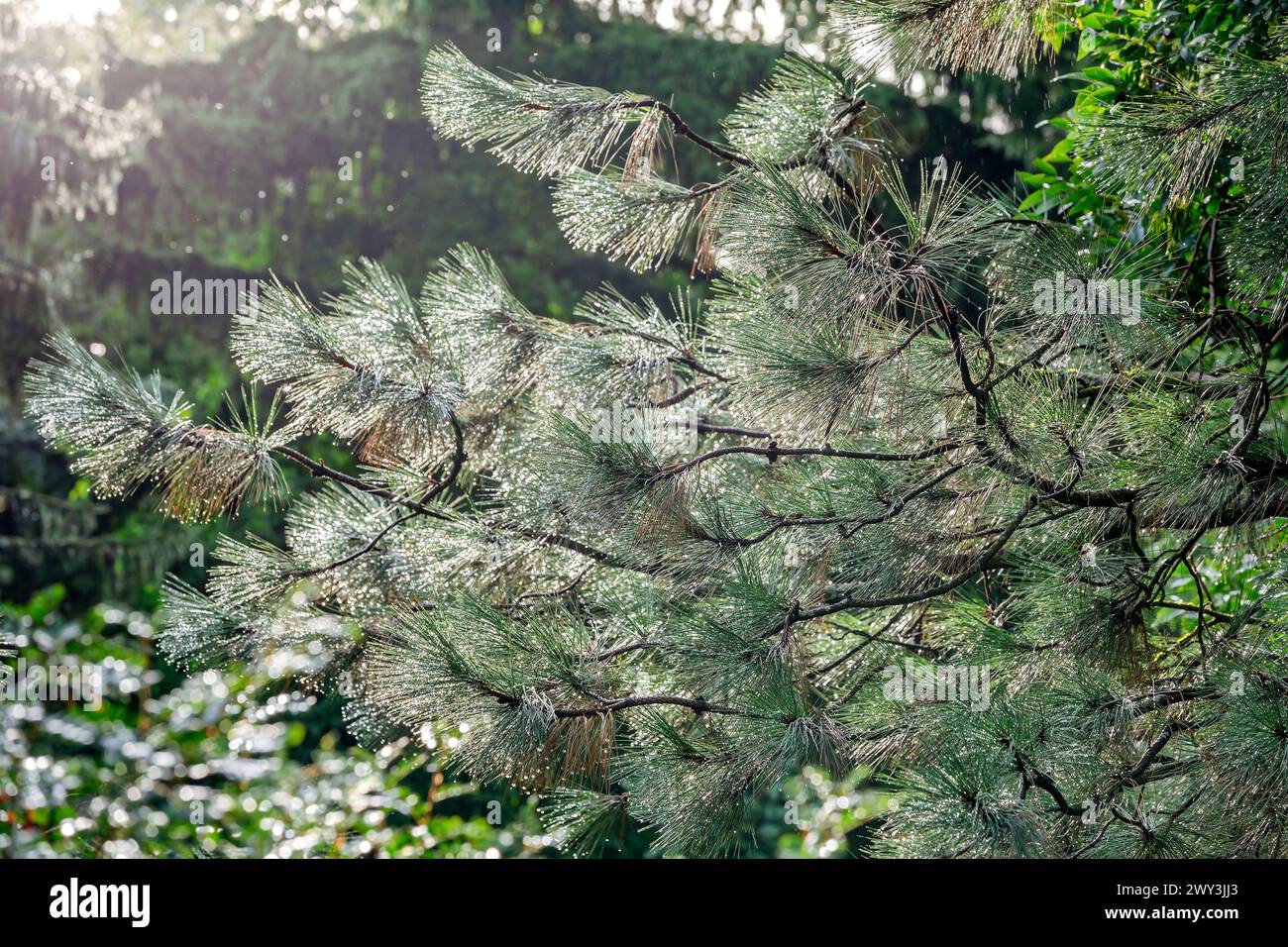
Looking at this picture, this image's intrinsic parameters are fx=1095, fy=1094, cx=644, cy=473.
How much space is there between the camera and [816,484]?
1.74m

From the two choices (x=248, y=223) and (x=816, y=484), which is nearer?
(x=816, y=484)

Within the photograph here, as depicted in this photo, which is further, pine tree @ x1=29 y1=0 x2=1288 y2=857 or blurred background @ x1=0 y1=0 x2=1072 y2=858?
A: blurred background @ x1=0 y1=0 x2=1072 y2=858

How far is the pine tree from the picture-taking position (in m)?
1.47

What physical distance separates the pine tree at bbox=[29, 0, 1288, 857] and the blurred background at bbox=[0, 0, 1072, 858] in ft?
4.16

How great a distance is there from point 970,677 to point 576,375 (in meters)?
0.83

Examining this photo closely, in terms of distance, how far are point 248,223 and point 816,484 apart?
192 inches

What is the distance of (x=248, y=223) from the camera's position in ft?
A: 19.0

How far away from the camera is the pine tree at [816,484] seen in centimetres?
147

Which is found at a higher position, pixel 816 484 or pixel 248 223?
pixel 248 223

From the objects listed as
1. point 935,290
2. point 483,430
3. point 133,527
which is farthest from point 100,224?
point 935,290

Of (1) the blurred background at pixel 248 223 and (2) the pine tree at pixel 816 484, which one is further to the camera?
(1) the blurred background at pixel 248 223

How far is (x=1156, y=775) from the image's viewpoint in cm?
162

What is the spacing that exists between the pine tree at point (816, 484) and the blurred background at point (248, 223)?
1269mm
